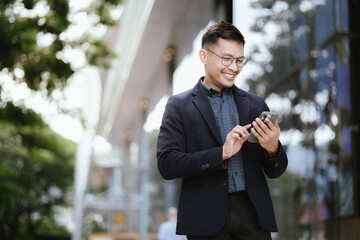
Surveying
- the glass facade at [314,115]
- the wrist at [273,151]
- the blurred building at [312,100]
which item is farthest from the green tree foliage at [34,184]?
the wrist at [273,151]

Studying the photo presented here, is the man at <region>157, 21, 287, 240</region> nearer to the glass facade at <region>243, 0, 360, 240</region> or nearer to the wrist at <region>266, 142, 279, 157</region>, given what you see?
the wrist at <region>266, 142, 279, 157</region>

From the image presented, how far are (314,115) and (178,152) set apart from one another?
391 centimetres

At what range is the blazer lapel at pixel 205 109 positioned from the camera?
2.17 m

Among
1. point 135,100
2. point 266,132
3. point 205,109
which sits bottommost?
point 266,132

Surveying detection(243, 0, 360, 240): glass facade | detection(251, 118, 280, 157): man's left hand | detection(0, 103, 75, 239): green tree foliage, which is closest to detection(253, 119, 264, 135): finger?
detection(251, 118, 280, 157): man's left hand

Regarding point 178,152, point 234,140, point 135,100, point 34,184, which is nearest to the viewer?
point 234,140

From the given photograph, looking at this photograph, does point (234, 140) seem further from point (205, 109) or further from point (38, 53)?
point (38, 53)

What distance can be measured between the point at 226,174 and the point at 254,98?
39 centimetres

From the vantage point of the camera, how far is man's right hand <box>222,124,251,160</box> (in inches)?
79.0

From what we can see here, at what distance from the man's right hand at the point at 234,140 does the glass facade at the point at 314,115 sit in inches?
142

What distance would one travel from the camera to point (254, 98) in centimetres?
235

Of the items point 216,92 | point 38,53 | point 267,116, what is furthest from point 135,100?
point 267,116

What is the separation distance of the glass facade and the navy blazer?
337cm

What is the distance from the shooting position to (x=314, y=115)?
5.79 m
